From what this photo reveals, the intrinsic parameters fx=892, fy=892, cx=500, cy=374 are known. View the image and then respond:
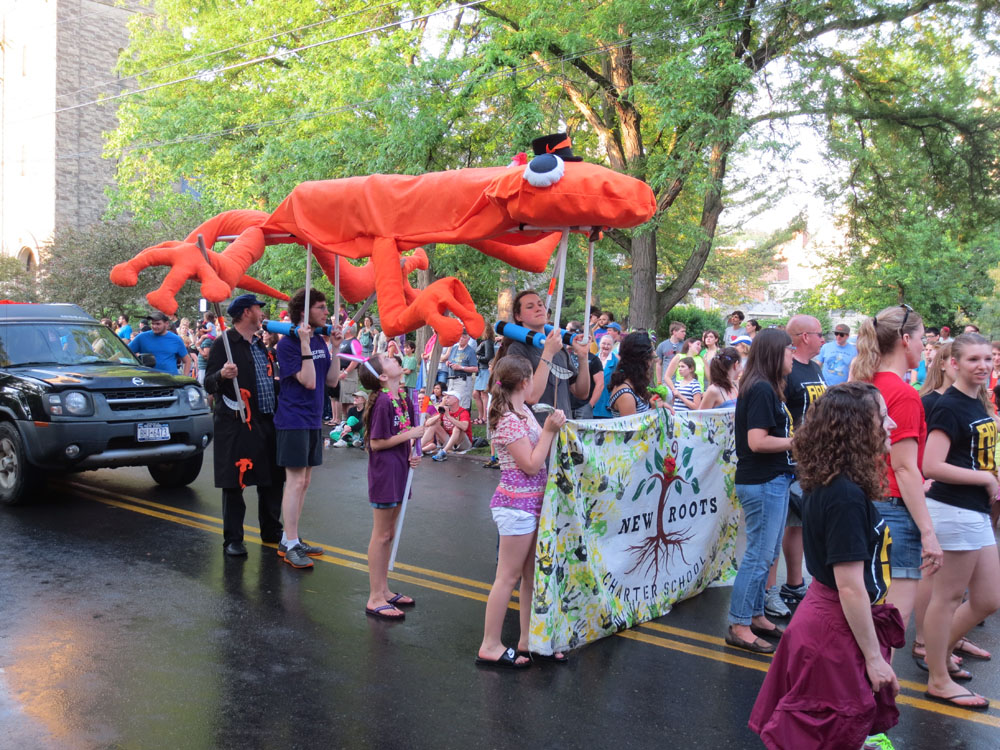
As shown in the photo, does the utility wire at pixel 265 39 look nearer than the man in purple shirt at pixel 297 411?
No

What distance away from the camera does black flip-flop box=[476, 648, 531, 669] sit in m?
5.02

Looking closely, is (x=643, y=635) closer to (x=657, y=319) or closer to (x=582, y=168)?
(x=582, y=168)

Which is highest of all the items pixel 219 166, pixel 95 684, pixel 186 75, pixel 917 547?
pixel 186 75

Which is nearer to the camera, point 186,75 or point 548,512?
point 548,512

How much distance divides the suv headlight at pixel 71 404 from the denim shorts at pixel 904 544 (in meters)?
7.16

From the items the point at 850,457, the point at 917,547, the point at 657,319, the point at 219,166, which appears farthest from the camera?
the point at 219,166

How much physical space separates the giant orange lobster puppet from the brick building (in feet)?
120

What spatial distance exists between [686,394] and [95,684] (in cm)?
742

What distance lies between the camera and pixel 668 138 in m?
18.2

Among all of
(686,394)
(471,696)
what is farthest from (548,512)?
(686,394)

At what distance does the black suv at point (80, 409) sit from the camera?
8.49 meters

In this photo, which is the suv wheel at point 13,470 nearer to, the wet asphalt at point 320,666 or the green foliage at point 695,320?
the wet asphalt at point 320,666

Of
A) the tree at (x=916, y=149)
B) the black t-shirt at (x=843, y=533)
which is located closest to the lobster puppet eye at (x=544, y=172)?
the black t-shirt at (x=843, y=533)

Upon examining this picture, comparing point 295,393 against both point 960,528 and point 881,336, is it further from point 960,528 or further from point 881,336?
point 960,528
